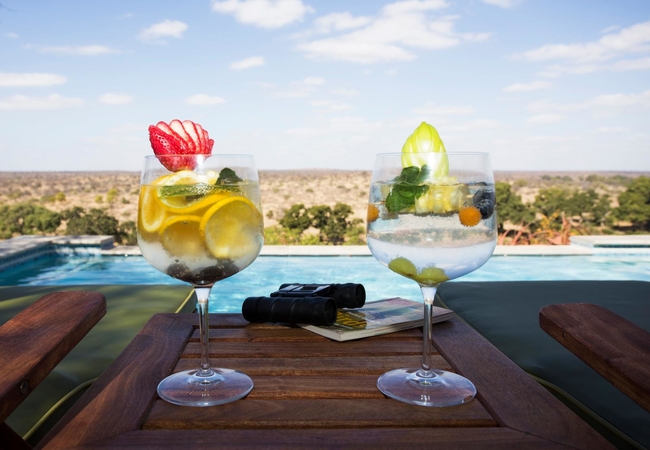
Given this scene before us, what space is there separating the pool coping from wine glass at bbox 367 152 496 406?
280 inches

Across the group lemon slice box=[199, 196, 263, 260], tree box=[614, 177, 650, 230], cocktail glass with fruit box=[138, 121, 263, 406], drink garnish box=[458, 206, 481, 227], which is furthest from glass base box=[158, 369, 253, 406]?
tree box=[614, 177, 650, 230]

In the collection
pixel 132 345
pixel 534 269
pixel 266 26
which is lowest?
pixel 534 269

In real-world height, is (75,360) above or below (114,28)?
below

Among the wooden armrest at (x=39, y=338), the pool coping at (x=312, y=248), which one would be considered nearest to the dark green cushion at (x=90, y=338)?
the wooden armrest at (x=39, y=338)

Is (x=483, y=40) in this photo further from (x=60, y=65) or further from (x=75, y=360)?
(x=75, y=360)

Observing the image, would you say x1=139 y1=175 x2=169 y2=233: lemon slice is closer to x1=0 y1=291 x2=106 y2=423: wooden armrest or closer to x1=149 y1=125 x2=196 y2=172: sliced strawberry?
x1=149 y1=125 x2=196 y2=172: sliced strawberry

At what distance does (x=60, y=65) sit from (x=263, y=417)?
29460mm

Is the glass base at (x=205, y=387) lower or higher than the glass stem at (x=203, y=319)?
lower

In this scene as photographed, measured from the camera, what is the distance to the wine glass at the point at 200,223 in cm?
86

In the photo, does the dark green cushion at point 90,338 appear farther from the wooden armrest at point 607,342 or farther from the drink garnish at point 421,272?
the wooden armrest at point 607,342

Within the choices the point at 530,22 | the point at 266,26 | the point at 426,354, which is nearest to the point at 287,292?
the point at 426,354

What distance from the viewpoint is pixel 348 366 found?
104 cm

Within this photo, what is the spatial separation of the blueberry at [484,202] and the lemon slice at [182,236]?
421 millimetres

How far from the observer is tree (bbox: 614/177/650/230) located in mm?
12156
